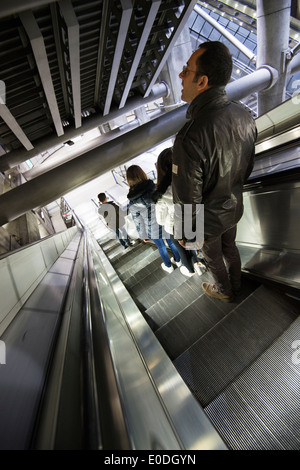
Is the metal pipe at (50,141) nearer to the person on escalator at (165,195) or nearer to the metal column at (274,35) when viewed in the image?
the metal column at (274,35)

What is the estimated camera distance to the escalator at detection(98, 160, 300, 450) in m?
1.19

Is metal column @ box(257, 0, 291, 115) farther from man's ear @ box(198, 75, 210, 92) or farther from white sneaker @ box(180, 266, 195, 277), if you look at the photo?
white sneaker @ box(180, 266, 195, 277)

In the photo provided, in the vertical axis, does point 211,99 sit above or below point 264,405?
above

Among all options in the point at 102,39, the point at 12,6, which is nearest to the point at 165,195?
the point at 12,6

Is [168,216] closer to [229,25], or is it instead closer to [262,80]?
[262,80]

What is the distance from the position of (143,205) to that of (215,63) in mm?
1949

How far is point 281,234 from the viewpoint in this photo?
7.27ft

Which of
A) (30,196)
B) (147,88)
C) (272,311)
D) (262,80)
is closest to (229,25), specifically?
(262,80)

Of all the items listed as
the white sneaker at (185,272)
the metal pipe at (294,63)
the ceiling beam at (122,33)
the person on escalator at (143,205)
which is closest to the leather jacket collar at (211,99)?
the person on escalator at (143,205)

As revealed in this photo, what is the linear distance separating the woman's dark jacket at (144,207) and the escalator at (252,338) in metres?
1.00

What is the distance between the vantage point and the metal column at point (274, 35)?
20.9 feet

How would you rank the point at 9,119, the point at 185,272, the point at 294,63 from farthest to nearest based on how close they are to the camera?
the point at 294,63
the point at 9,119
the point at 185,272

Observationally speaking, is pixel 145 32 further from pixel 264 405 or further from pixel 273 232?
pixel 264 405

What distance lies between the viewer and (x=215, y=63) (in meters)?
1.46
